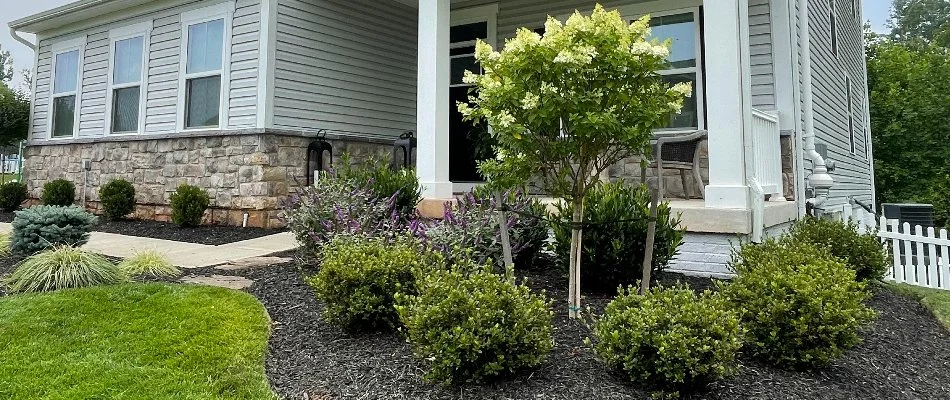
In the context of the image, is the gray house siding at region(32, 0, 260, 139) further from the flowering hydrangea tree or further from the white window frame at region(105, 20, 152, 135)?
the flowering hydrangea tree

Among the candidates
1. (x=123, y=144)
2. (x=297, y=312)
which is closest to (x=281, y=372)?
(x=297, y=312)

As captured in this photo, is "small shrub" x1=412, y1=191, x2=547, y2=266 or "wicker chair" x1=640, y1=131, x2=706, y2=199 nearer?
"small shrub" x1=412, y1=191, x2=547, y2=266

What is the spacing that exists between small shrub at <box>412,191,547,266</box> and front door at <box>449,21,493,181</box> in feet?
12.0

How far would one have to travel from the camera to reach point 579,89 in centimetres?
254

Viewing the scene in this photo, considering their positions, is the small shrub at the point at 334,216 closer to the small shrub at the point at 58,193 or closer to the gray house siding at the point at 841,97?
the gray house siding at the point at 841,97

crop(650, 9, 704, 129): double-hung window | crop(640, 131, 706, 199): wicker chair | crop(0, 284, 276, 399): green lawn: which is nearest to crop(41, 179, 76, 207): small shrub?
crop(0, 284, 276, 399): green lawn

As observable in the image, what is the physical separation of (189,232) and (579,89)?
5.91 meters

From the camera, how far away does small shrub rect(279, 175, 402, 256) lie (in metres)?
4.04

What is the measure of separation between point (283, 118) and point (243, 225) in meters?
1.46

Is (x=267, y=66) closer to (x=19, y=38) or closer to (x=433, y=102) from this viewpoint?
(x=433, y=102)

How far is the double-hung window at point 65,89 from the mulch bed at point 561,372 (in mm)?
8411

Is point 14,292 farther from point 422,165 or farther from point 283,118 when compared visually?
point 283,118

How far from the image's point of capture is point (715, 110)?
13.1 ft

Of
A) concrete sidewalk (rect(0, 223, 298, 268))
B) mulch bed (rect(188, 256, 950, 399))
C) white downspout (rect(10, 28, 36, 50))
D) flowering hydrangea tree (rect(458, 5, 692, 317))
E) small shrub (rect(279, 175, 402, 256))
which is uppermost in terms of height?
white downspout (rect(10, 28, 36, 50))
